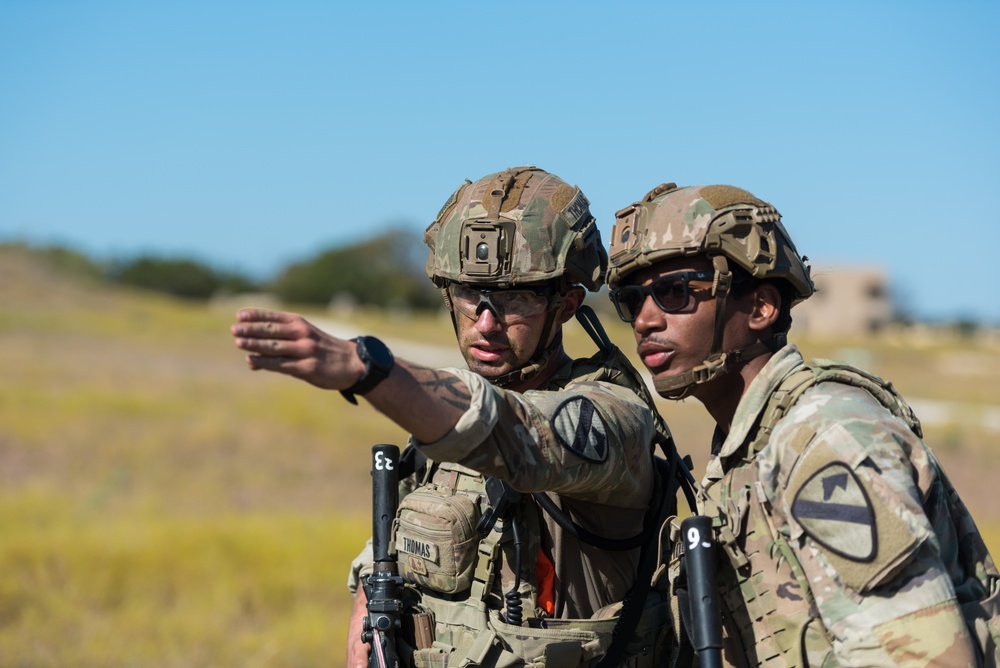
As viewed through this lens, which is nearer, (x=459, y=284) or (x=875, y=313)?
Answer: (x=459, y=284)

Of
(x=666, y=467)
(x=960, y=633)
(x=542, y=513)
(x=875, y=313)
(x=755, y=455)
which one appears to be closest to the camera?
(x=960, y=633)

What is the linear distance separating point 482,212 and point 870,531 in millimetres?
1955

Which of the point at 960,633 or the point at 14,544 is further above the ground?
the point at 14,544

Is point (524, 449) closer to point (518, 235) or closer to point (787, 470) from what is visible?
point (787, 470)

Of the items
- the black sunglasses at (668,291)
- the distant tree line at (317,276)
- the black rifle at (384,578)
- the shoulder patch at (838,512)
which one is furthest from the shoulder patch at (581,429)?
the distant tree line at (317,276)

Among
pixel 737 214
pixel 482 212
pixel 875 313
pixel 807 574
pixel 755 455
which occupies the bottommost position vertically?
pixel 807 574

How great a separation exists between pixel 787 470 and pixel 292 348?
130 centimetres

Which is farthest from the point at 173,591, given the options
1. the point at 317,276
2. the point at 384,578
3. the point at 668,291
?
the point at 317,276

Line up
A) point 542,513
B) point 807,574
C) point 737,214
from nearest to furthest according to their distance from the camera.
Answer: point 807,574 < point 737,214 < point 542,513

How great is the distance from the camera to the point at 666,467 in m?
3.99

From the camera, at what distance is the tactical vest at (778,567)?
9.53ft

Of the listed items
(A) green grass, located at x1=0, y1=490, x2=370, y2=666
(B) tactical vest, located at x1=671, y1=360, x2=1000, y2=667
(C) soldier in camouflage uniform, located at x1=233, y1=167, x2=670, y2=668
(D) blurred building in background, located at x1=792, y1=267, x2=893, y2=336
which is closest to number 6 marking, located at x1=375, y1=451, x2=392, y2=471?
(C) soldier in camouflage uniform, located at x1=233, y1=167, x2=670, y2=668

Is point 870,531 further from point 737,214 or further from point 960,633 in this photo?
point 737,214

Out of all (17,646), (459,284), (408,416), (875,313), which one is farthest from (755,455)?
(875,313)
